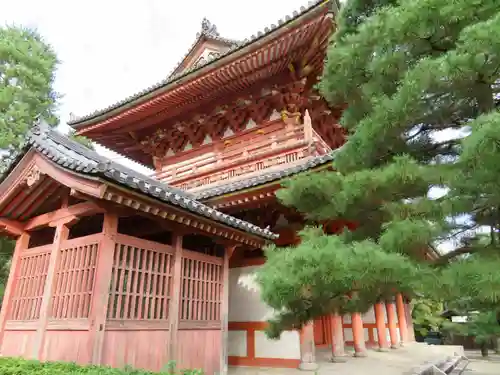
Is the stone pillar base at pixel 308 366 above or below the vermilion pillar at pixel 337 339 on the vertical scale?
below

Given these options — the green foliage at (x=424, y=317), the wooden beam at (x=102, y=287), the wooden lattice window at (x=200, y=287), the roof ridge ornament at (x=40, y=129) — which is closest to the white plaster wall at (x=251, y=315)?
the wooden lattice window at (x=200, y=287)

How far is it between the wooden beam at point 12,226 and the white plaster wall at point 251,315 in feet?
14.5

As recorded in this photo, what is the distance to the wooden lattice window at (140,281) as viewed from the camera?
201 inches

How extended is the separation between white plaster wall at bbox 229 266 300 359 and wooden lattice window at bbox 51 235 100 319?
3.31 meters

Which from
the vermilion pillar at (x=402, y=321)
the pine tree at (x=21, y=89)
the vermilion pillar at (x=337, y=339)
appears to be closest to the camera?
the vermilion pillar at (x=337, y=339)

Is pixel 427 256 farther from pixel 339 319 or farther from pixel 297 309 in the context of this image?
pixel 339 319

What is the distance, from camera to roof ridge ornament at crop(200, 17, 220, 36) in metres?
13.6

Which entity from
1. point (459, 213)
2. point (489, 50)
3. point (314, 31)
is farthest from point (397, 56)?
point (314, 31)

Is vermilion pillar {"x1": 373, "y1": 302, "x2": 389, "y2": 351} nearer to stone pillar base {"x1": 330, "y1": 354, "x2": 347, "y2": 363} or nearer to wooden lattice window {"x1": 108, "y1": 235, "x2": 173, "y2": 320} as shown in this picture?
stone pillar base {"x1": 330, "y1": 354, "x2": 347, "y2": 363}

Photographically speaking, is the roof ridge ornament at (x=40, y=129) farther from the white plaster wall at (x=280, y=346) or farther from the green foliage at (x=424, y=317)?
the green foliage at (x=424, y=317)

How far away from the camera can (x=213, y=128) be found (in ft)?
34.7

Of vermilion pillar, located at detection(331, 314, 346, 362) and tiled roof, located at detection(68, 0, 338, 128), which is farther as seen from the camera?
vermilion pillar, located at detection(331, 314, 346, 362)

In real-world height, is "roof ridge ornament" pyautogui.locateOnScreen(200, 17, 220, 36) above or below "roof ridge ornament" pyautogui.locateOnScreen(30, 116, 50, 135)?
above

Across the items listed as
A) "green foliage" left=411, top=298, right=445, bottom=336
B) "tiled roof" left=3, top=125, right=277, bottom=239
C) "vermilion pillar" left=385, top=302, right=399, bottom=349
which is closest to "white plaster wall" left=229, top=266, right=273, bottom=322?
"tiled roof" left=3, top=125, right=277, bottom=239
